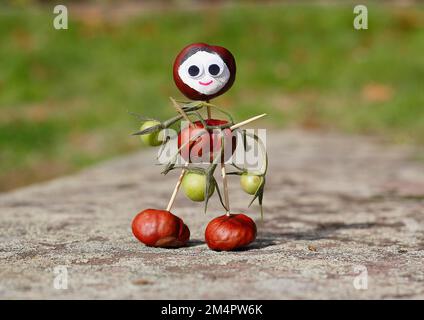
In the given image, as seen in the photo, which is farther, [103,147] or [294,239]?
[103,147]

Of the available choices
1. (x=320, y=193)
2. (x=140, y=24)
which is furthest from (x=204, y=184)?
(x=140, y=24)

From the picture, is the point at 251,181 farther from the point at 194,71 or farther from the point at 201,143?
the point at 194,71

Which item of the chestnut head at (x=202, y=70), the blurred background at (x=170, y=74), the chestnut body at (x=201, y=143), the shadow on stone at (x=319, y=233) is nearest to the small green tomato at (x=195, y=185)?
the chestnut body at (x=201, y=143)

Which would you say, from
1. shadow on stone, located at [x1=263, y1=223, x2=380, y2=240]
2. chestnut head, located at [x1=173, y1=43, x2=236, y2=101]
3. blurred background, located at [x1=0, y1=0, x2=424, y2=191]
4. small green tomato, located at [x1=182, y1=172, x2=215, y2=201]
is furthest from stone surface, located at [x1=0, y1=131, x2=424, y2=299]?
blurred background, located at [x1=0, y1=0, x2=424, y2=191]

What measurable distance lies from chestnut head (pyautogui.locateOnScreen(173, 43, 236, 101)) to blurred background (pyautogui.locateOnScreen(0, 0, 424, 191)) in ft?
14.7

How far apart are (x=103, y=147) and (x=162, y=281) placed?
5.91 m

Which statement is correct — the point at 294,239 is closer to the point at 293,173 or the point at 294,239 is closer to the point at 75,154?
the point at 293,173

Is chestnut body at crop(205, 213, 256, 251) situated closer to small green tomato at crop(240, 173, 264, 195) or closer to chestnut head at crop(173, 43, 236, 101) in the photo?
small green tomato at crop(240, 173, 264, 195)

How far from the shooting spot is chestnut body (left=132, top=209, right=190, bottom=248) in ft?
9.53

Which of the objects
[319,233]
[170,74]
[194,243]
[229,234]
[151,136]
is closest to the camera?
[229,234]

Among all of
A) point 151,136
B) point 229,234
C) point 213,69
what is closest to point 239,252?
point 229,234

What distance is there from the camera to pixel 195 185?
114 inches

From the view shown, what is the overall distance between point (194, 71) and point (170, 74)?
7791mm
